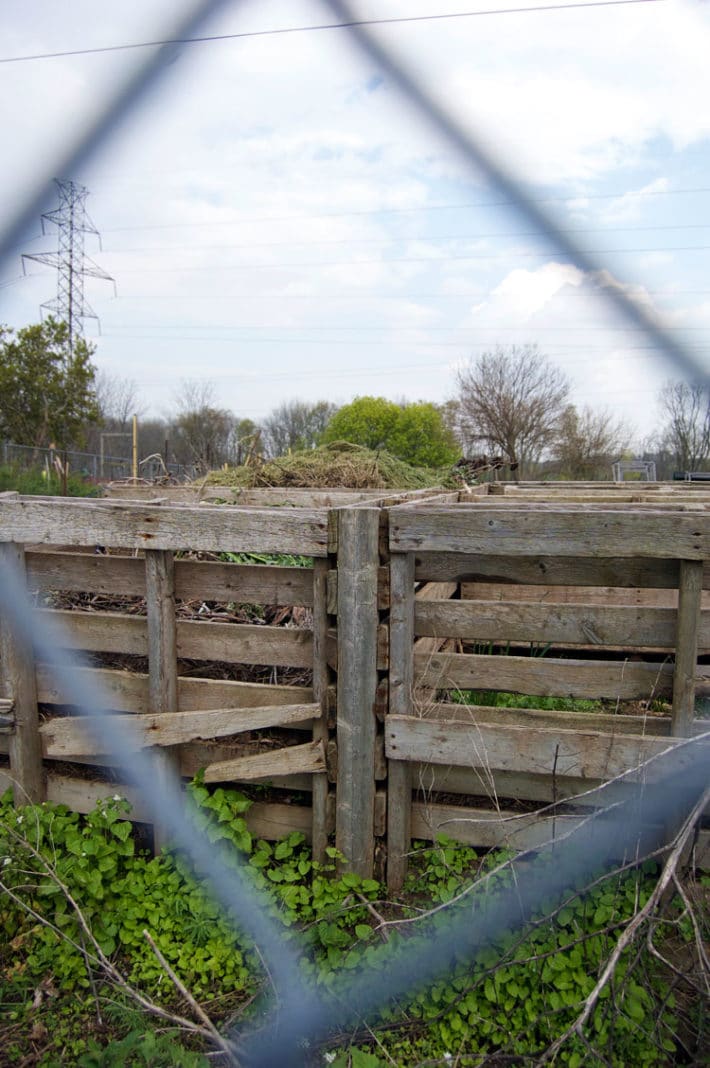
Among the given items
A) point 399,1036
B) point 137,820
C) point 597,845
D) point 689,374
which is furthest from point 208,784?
point 689,374

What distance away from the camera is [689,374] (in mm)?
530

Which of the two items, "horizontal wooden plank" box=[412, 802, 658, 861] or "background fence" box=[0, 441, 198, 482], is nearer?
"horizontal wooden plank" box=[412, 802, 658, 861]

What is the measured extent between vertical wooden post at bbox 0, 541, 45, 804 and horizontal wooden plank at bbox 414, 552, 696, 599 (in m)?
1.77

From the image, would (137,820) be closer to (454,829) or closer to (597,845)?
(454,829)

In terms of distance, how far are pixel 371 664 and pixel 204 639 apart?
2.50 feet

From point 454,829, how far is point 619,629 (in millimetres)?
Result: 1054

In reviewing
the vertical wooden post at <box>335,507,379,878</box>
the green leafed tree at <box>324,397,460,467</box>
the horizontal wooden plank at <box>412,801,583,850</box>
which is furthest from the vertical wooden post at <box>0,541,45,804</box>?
the green leafed tree at <box>324,397,460,467</box>

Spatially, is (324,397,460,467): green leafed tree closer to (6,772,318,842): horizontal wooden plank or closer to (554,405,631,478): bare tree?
(6,772,318,842): horizontal wooden plank

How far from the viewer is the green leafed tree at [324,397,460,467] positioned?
Result: 9.75m

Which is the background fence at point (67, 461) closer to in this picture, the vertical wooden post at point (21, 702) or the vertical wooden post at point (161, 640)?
the vertical wooden post at point (21, 702)

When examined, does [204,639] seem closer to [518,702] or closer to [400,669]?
[400,669]

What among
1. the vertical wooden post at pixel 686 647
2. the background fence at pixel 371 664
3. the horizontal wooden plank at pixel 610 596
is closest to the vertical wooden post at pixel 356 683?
the background fence at pixel 371 664

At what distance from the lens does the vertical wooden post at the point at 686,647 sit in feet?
8.54

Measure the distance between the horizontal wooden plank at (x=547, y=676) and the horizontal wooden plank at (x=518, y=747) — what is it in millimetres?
172
